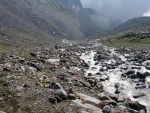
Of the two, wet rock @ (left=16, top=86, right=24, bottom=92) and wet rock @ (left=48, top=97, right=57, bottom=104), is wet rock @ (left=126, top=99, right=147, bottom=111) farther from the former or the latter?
wet rock @ (left=16, top=86, right=24, bottom=92)

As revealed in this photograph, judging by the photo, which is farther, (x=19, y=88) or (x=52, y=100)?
(x=19, y=88)

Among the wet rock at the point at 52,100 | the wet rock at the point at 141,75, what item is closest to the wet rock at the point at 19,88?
the wet rock at the point at 52,100

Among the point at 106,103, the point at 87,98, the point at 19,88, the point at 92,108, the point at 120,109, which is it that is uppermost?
the point at 19,88

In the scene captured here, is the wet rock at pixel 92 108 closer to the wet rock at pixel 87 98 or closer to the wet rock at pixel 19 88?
the wet rock at pixel 87 98

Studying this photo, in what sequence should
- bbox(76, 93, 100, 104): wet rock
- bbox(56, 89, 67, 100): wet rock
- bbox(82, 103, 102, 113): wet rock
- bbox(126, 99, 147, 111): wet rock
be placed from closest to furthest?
bbox(82, 103, 102, 113): wet rock < bbox(56, 89, 67, 100): wet rock < bbox(76, 93, 100, 104): wet rock < bbox(126, 99, 147, 111): wet rock

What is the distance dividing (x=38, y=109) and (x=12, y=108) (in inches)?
75.9

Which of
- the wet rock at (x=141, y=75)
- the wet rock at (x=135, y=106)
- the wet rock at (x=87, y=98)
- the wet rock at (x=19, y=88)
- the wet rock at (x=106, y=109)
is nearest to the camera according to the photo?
the wet rock at (x=106, y=109)

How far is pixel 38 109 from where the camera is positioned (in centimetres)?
2269

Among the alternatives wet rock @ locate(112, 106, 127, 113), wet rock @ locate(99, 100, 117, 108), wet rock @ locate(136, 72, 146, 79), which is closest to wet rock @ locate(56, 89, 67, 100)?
wet rock @ locate(99, 100, 117, 108)

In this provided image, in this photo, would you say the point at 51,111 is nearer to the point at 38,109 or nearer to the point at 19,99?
the point at 38,109

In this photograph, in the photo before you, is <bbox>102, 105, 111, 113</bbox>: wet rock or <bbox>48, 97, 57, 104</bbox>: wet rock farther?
<bbox>48, 97, 57, 104</bbox>: wet rock

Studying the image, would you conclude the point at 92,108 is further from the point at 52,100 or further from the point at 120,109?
the point at 52,100

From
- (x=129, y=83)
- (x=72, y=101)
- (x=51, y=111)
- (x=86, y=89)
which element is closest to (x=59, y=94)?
(x=72, y=101)

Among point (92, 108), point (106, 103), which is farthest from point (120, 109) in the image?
point (92, 108)
